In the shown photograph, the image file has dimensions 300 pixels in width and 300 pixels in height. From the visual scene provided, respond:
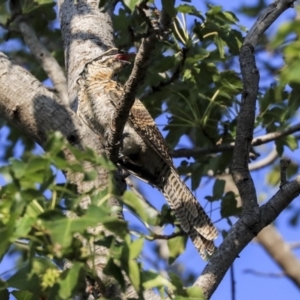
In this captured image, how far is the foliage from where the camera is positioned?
212 centimetres

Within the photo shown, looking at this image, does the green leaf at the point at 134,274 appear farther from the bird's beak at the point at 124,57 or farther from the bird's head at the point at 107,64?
the bird's beak at the point at 124,57

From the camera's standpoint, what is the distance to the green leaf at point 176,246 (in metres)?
4.86

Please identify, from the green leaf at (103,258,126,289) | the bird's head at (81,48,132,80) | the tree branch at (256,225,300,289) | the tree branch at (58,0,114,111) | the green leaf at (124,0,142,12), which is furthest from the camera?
the tree branch at (256,225,300,289)

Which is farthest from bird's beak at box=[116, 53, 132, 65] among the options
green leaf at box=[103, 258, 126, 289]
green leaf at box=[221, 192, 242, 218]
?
green leaf at box=[103, 258, 126, 289]

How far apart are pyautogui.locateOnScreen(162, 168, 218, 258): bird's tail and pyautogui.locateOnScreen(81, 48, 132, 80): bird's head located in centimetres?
73

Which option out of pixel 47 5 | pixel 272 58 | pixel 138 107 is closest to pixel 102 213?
pixel 138 107

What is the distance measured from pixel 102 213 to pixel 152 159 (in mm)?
3065

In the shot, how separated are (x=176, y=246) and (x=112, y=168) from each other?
2735 mm

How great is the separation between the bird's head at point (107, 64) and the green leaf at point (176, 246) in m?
1.10

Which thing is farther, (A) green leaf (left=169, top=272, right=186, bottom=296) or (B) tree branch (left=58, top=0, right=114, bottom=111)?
(B) tree branch (left=58, top=0, right=114, bottom=111)

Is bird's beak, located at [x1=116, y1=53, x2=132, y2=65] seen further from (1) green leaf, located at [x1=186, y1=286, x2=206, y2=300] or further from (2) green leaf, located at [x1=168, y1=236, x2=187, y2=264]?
(1) green leaf, located at [x1=186, y1=286, x2=206, y2=300]

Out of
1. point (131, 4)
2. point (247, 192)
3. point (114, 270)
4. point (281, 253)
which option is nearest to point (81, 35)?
point (247, 192)

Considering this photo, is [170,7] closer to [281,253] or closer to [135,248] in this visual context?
[135,248]

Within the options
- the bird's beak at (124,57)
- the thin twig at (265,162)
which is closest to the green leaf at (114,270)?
the bird's beak at (124,57)
